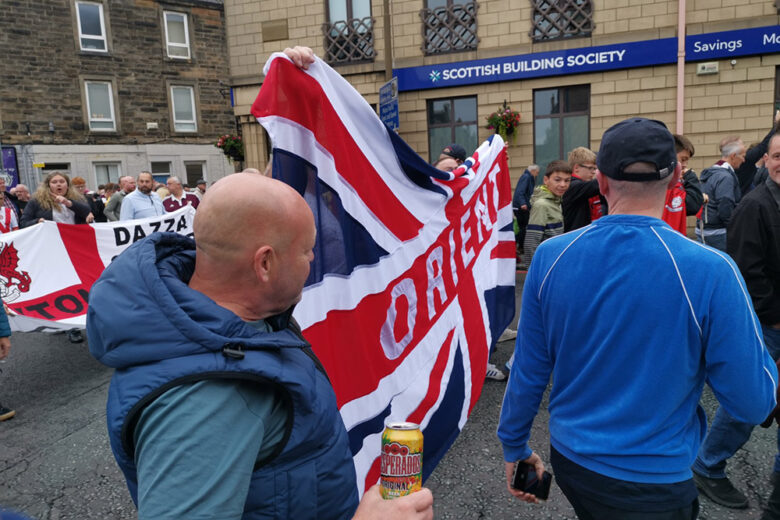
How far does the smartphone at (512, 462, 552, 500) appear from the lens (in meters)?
1.87

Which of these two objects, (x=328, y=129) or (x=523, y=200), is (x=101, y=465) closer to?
(x=328, y=129)

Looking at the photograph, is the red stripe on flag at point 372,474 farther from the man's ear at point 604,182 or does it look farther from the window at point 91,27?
the window at point 91,27

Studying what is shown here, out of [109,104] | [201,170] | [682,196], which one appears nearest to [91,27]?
[109,104]

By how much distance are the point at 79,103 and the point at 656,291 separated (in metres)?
25.7

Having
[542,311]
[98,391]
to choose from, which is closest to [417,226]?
[542,311]

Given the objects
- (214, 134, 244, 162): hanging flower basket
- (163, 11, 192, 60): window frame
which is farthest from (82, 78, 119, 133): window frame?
(214, 134, 244, 162): hanging flower basket

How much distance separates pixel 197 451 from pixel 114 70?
26132 mm

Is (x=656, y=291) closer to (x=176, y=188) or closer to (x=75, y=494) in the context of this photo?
(x=75, y=494)

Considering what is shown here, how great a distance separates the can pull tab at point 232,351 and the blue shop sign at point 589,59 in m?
13.4

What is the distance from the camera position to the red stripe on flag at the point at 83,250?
18.5 feet

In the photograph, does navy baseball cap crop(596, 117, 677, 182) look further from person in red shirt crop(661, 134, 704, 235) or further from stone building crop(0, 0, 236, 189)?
stone building crop(0, 0, 236, 189)

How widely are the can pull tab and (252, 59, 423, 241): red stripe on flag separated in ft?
3.69

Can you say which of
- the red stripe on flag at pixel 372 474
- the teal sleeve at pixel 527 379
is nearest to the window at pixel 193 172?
the red stripe on flag at pixel 372 474

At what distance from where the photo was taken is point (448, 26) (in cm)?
1370
